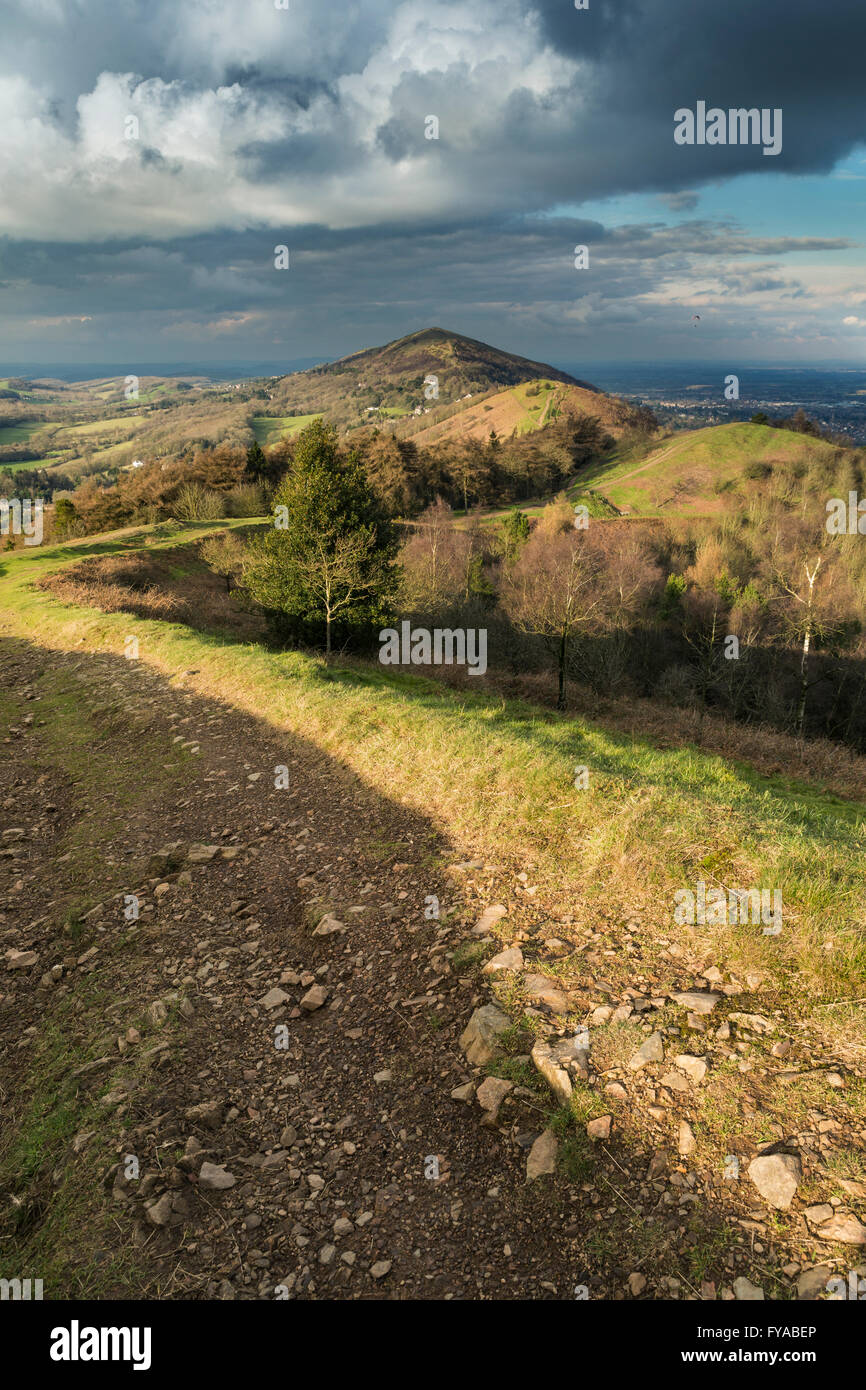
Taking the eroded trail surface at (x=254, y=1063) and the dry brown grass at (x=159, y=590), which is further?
the dry brown grass at (x=159, y=590)

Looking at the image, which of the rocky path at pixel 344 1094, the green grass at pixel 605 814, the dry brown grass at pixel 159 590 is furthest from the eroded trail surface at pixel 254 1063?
the dry brown grass at pixel 159 590

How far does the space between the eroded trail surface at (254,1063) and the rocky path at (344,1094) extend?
0.02 meters

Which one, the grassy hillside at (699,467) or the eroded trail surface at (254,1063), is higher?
the grassy hillside at (699,467)

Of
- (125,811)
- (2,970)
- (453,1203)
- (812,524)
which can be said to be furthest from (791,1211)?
(812,524)

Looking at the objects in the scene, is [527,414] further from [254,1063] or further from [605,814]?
[254,1063]

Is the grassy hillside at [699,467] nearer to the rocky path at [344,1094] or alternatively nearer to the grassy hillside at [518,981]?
the grassy hillside at [518,981]

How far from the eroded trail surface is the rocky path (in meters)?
0.02

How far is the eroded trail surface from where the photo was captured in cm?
424

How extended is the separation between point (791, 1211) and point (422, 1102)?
261 centimetres

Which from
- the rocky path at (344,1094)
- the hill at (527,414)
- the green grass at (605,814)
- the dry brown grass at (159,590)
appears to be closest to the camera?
the rocky path at (344,1094)

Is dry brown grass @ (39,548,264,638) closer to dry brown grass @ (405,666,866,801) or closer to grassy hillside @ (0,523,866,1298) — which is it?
dry brown grass @ (405,666,866,801)

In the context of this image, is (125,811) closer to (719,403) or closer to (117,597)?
(117,597)

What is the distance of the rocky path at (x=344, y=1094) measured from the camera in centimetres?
405

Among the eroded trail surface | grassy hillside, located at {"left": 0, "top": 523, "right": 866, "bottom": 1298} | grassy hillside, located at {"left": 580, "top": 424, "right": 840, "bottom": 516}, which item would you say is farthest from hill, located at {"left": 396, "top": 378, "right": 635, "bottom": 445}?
the eroded trail surface
